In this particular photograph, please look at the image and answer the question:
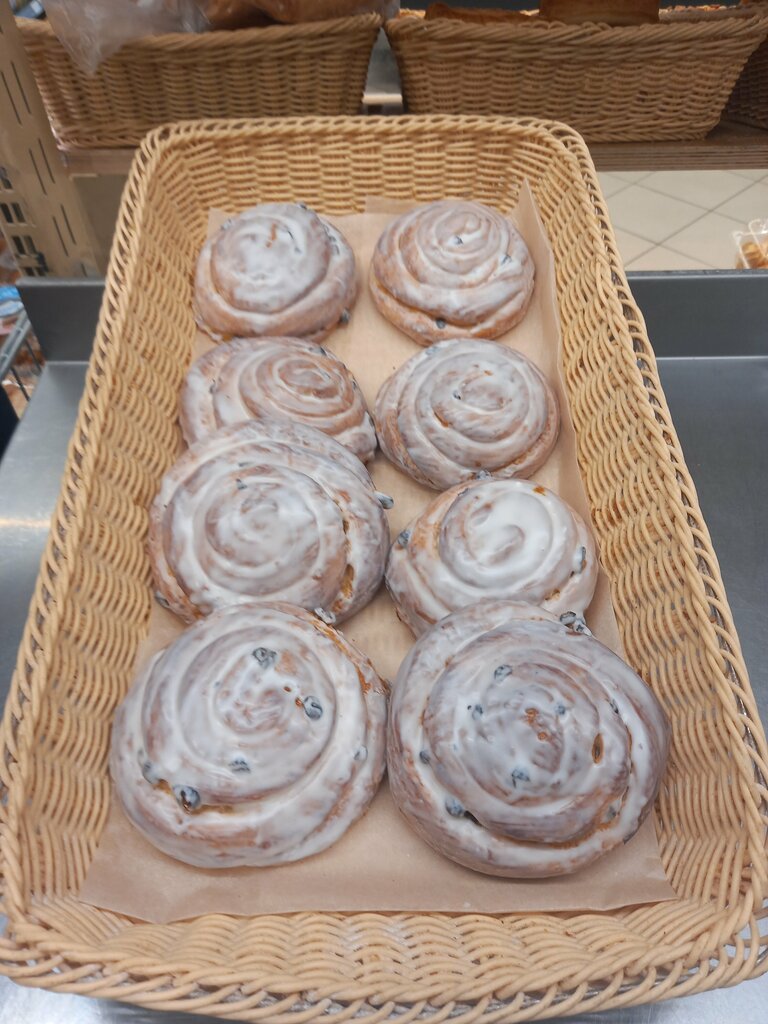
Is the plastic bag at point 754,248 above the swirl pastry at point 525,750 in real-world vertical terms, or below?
below

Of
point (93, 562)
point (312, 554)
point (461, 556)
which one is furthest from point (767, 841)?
point (93, 562)

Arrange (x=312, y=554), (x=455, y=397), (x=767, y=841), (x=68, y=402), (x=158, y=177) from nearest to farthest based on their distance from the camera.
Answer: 1. (x=767, y=841)
2. (x=312, y=554)
3. (x=455, y=397)
4. (x=158, y=177)
5. (x=68, y=402)

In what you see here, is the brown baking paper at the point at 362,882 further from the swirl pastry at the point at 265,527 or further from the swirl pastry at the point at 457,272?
the swirl pastry at the point at 457,272

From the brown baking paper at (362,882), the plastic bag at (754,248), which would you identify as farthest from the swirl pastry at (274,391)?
the plastic bag at (754,248)

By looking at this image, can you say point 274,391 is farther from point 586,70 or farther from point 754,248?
point 754,248

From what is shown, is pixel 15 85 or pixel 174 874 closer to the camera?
pixel 174 874

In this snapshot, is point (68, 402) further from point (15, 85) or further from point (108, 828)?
point (108, 828)
